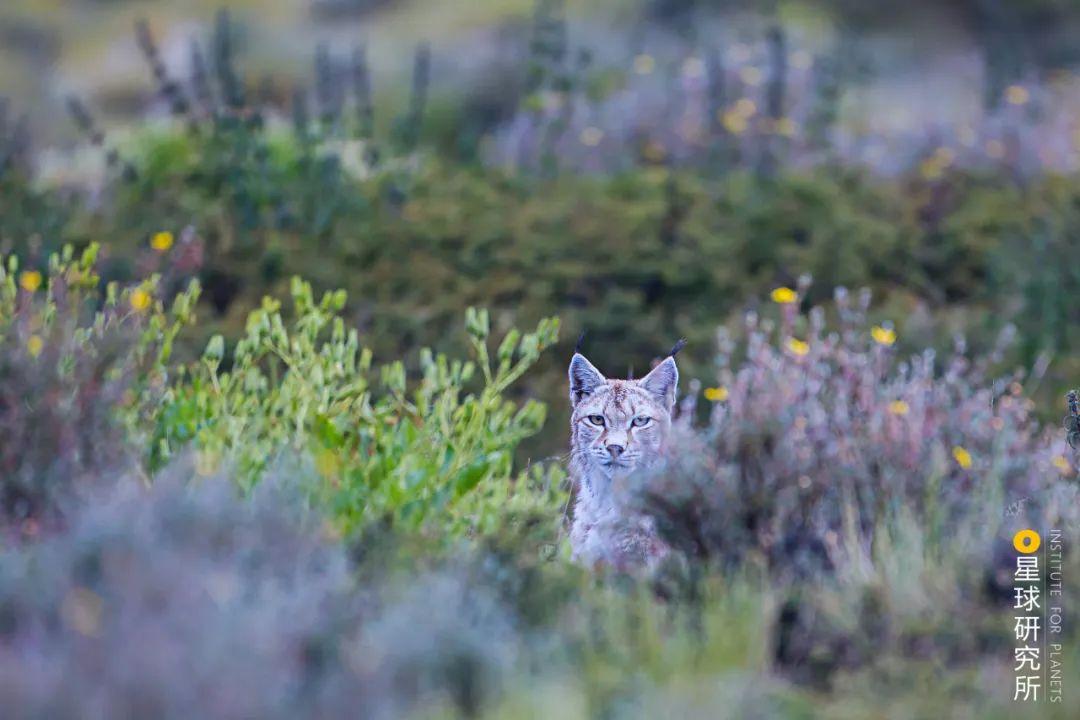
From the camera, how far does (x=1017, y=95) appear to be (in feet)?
35.1

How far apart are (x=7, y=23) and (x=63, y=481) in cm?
1691

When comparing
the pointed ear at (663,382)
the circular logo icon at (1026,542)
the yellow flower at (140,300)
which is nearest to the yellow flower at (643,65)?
the pointed ear at (663,382)

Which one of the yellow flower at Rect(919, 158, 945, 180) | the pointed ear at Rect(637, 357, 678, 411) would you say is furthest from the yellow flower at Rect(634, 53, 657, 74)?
the pointed ear at Rect(637, 357, 678, 411)

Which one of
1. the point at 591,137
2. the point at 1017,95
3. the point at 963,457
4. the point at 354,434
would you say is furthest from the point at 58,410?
the point at 1017,95

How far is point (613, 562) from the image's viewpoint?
4754 millimetres

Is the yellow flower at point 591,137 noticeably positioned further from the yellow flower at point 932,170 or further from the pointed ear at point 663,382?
the pointed ear at point 663,382

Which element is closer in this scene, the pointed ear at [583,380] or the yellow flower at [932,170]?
the pointed ear at [583,380]

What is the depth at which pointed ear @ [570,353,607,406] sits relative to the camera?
5371 millimetres

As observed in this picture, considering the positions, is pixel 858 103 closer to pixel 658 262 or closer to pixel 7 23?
pixel 658 262

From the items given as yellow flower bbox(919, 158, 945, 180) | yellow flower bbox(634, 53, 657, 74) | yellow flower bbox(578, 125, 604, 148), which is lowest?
yellow flower bbox(919, 158, 945, 180)

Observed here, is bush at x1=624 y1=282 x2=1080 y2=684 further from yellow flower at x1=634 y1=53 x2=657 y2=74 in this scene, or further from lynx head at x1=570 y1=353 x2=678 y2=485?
yellow flower at x1=634 y1=53 x2=657 y2=74

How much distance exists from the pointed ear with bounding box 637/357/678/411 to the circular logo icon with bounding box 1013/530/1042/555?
1.49m

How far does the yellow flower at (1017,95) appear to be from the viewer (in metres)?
10.6

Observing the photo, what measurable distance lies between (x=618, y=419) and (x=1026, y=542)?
5.18 ft
